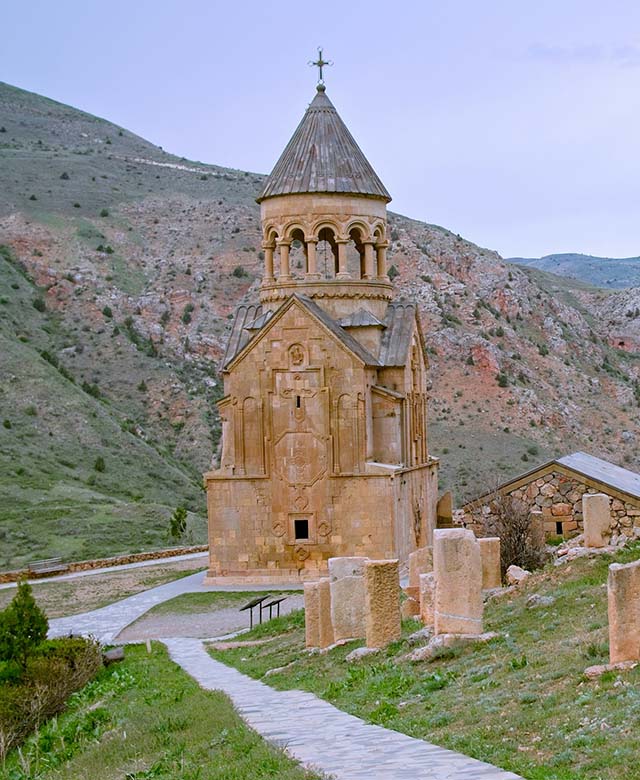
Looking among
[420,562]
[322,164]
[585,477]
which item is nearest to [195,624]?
[420,562]

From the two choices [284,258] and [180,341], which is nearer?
[284,258]

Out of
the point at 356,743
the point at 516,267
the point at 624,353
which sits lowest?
the point at 356,743

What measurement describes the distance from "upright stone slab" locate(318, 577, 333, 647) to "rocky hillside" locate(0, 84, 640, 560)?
2261 cm

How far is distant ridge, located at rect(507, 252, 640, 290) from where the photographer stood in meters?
143

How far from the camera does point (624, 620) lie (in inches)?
375

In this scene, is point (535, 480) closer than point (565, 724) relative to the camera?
No

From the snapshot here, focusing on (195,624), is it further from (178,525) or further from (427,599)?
(178,525)

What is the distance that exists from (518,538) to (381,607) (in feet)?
23.8

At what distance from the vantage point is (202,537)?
129 ft

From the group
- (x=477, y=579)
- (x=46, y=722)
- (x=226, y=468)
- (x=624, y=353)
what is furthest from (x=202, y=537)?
(x=624, y=353)

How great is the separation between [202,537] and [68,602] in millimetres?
13059

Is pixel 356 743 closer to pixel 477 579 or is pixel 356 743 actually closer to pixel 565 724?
pixel 565 724

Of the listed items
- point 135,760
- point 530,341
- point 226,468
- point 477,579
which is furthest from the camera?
point 530,341

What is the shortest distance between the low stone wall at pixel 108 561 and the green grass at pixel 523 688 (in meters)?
15.7
